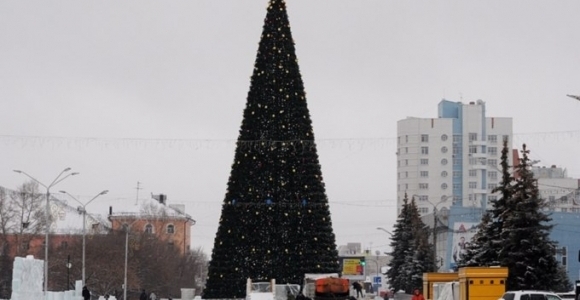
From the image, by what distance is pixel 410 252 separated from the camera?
284 feet

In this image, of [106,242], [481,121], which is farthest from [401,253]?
[481,121]

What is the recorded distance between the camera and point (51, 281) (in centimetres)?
10712

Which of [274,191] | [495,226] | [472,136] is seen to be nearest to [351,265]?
[274,191]

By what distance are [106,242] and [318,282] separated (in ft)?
209

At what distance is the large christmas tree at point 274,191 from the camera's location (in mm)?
56750

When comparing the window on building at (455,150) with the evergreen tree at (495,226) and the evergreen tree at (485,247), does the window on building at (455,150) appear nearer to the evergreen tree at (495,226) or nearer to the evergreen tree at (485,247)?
the evergreen tree at (485,247)

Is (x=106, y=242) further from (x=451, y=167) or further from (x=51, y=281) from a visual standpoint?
(x=451, y=167)

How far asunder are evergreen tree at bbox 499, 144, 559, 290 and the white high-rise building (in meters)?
136

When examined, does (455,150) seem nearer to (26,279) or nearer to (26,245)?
(26,245)

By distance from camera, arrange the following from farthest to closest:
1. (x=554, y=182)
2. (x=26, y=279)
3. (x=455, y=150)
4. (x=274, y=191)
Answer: (x=455, y=150) < (x=554, y=182) < (x=274, y=191) < (x=26, y=279)

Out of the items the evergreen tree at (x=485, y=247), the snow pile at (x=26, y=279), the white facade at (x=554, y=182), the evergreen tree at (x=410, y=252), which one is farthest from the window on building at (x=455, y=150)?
the snow pile at (x=26, y=279)

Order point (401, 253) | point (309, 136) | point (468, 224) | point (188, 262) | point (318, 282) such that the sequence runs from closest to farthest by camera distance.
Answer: point (318, 282), point (309, 136), point (401, 253), point (468, 224), point (188, 262)

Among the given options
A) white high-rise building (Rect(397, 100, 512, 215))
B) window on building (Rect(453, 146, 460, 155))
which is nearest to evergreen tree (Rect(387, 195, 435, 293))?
white high-rise building (Rect(397, 100, 512, 215))

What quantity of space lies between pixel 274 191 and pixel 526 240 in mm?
12531
